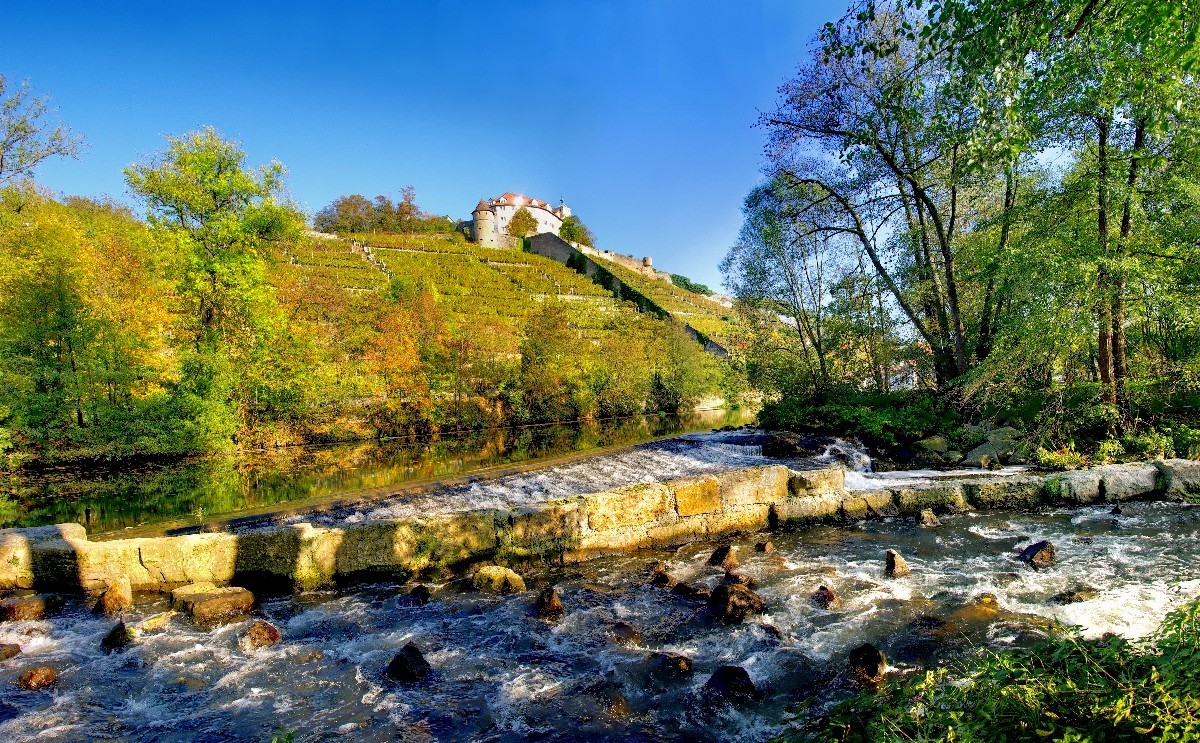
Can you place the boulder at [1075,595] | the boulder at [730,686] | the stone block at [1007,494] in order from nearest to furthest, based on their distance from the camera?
the boulder at [730,686]
the boulder at [1075,595]
the stone block at [1007,494]

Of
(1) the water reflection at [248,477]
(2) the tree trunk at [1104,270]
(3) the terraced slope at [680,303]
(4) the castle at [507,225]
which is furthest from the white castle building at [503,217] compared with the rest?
(2) the tree trunk at [1104,270]

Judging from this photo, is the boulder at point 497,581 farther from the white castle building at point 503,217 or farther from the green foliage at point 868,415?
the white castle building at point 503,217

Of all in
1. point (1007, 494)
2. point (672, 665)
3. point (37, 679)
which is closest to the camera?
point (37, 679)

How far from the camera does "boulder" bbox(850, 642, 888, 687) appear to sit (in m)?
4.45

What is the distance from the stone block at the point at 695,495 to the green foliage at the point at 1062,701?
19.6 ft

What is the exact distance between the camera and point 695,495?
8594 mm

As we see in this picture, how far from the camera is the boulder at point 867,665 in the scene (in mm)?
4449

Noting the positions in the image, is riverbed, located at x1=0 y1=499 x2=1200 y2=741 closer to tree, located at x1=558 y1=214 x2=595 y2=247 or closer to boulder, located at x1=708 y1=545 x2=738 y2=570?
boulder, located at x1=708 y1=545 x2=738 y2=570

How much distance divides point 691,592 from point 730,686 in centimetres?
186

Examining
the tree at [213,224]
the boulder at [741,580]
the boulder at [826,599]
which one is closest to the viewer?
the boulder at [826,599]

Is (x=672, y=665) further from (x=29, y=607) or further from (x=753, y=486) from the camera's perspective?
(x=29, y=607)

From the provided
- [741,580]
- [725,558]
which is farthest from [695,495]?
[741,580]

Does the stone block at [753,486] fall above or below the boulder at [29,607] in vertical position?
above

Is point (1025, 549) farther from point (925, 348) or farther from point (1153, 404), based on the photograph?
point (925, 348)
